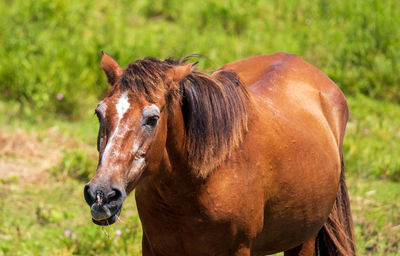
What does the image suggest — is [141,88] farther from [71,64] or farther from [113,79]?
[71,64]

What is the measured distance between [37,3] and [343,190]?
621cm

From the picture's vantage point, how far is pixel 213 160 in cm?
291

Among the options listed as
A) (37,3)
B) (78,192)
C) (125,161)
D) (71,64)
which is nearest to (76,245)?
(78,192)

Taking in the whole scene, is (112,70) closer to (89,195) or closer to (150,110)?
(150,110)

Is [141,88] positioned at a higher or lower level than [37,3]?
higher

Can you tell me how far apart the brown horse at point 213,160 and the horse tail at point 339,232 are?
174 mm

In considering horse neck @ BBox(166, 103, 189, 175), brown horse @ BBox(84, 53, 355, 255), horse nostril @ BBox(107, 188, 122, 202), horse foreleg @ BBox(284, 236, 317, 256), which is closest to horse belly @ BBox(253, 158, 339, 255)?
brown horse @ BBox(84, 53, 355, 255)

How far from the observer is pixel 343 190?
13.7ft

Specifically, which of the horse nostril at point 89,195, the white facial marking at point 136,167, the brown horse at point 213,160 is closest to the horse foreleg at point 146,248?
the brown horse at point 213,160

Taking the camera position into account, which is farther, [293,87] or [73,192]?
[73,192]

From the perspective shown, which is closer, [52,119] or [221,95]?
[221,95]

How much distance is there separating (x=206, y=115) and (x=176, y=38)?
6217 millimetres

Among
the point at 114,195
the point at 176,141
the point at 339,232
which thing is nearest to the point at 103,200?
the point at 114,195

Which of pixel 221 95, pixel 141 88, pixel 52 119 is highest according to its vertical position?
pixel 141 88
